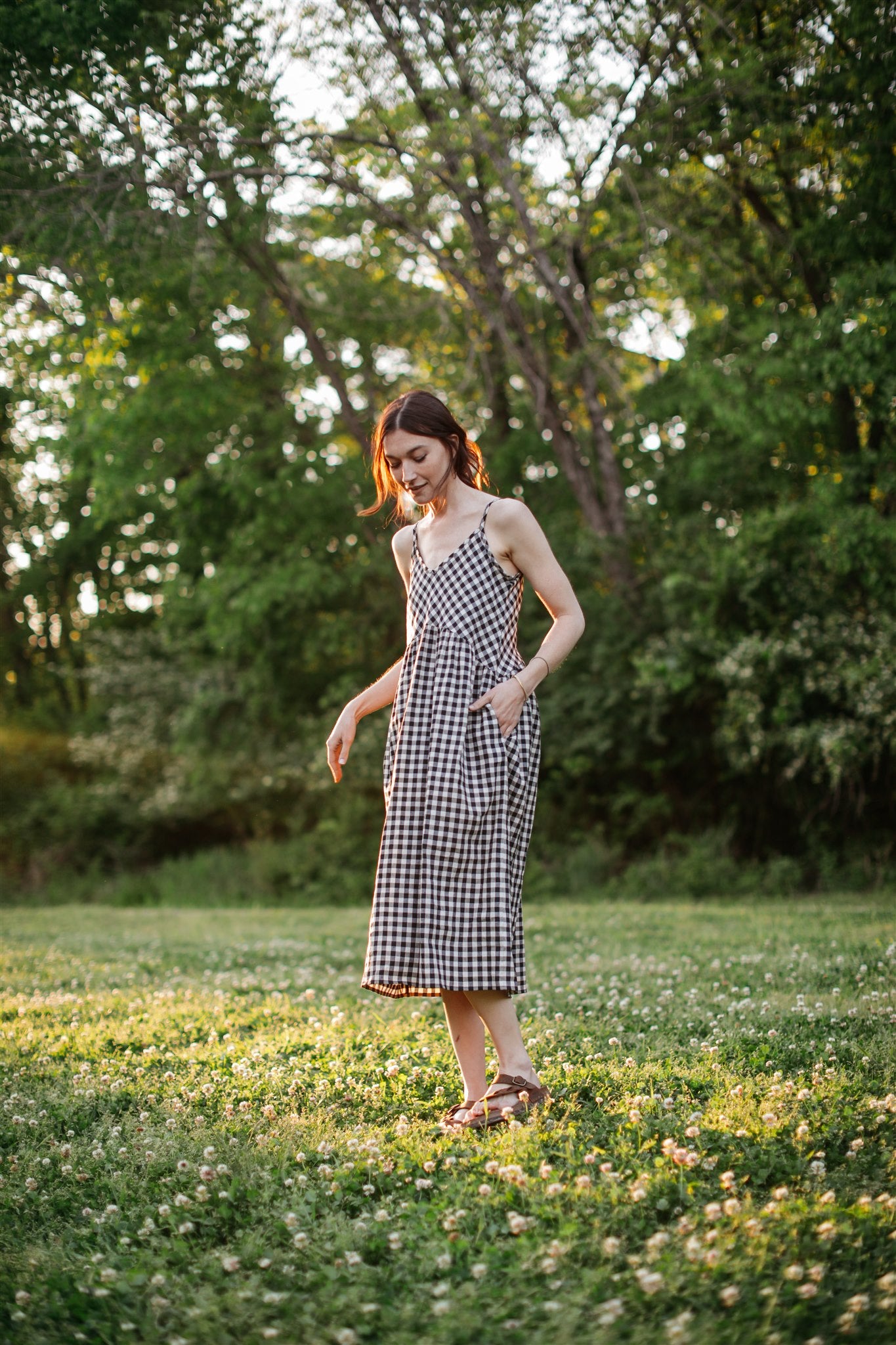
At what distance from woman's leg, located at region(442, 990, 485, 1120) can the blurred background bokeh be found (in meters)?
7.50

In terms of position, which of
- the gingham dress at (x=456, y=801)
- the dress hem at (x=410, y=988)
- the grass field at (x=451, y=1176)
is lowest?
the grass field at (x=451, y=1176)

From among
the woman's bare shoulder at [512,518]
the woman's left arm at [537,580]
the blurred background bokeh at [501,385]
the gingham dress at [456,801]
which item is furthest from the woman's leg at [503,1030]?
the blurred background bokeh at [501,385]

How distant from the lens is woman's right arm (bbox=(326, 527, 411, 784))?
3.91m

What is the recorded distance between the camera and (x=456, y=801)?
11.8 feet

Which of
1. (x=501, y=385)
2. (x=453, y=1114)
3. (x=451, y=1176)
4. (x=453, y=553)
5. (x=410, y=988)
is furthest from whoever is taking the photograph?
(x=501, y=385)

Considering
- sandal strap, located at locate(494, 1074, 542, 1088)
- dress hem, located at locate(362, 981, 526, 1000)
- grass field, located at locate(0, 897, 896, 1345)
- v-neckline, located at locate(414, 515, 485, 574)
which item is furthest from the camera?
v-neckline, located at locate(414, 515, 485, 574)

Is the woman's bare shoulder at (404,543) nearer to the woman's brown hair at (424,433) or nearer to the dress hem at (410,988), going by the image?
the woman's brown hair at (424,433)

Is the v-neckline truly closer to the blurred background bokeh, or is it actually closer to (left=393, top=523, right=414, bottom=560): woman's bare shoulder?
(left=393, top=523, right=414, bottom=560): woman's bare shoulder

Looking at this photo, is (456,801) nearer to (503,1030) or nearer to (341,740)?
(341,740)

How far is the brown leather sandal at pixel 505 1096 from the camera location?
3555 mm

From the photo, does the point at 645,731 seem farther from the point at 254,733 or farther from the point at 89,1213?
the point at 89,1213

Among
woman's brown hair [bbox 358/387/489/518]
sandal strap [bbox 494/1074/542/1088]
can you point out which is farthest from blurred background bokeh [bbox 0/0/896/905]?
sandal strap [bbox 494/1074/542/1088]

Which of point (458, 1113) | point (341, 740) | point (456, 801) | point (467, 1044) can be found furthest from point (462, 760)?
point (458, 1113)

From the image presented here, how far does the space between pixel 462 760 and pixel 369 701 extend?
535 millimetres
